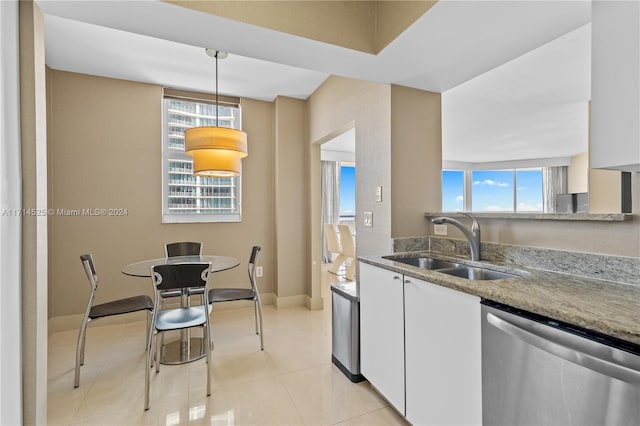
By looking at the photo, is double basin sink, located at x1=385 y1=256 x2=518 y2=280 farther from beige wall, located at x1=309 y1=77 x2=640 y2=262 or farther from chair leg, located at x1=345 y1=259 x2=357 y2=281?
chair leg, located at x1=345 y1=259 x2=357 y2=281

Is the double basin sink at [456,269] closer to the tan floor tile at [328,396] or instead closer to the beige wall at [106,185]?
the tan floor tile at [328,396]

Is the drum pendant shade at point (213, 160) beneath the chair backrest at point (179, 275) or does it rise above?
above

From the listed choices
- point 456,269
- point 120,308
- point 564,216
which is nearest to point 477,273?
point 456,269

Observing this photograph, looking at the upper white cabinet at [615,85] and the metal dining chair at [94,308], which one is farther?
the metal dining chair at [94,308]

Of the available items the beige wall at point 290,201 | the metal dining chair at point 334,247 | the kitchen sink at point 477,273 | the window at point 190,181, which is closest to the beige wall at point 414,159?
the kitchen sink at point 477,273

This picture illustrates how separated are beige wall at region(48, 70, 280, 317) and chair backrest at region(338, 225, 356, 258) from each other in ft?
8.01

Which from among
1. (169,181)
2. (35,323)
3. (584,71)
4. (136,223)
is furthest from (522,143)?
(35,323)

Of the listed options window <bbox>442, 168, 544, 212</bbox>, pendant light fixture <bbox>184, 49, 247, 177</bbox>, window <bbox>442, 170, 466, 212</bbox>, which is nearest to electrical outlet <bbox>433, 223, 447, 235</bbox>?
pendant light fixture <bbox>184, 49, 247, 177</bbox>

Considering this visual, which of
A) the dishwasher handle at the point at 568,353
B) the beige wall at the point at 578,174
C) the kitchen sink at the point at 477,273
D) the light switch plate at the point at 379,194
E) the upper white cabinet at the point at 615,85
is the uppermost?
the beige wall at the point at 578,174

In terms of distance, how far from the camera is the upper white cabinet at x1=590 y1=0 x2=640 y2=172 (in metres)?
0.93

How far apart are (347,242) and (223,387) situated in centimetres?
372

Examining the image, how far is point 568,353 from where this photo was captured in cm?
89

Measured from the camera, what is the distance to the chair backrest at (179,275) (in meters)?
1.93

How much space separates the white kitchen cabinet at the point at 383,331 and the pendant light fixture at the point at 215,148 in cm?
131
